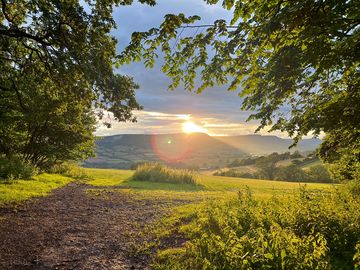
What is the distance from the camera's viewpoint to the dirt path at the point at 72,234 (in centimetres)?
736

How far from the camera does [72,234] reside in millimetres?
9883

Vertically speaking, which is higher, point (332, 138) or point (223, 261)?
point (332, 138)

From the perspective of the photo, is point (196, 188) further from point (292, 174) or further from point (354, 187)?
point (292, 174)

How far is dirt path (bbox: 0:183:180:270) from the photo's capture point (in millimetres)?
7361

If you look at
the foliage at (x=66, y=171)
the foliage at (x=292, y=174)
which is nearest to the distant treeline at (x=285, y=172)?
the foliage at (x=292, y=174)

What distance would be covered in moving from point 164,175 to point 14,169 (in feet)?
53.6

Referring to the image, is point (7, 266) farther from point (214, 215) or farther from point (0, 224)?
point (214, 215)

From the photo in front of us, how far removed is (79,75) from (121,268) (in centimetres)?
732

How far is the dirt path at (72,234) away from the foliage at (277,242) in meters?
1.45

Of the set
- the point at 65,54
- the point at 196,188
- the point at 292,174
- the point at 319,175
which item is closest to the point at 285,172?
the point at 292,174

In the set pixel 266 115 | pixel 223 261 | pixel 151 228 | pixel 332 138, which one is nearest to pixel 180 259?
pixel 223 261

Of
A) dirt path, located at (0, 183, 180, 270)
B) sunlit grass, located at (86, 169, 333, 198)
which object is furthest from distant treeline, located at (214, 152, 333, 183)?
dirt path, located at (0, 183, 180, 270)

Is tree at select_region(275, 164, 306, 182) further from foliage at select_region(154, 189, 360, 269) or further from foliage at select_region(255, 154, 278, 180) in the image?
foliage at select_region(154, 189, 360, 269)

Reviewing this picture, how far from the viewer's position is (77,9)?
33.9ft
